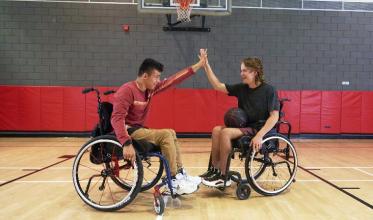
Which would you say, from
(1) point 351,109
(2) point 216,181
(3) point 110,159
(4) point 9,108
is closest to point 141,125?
(3) point 110,159

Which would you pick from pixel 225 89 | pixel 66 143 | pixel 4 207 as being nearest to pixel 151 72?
Answer: pixel 225 89

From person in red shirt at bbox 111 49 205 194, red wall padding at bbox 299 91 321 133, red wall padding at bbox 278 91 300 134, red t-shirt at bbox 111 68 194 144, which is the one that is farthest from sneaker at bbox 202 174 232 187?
red wall padding at bbox 299 91 321 133

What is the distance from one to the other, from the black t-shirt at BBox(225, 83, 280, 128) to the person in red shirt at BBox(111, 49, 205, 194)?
2.49 ft

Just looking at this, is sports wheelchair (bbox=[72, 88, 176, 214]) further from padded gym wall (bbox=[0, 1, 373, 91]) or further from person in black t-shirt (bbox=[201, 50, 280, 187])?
padded gym wall (bbox=[0, 1, 373, 91])

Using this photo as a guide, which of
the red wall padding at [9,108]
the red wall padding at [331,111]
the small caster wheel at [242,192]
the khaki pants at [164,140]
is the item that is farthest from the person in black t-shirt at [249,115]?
Answer: the red wall padding at [9,108]

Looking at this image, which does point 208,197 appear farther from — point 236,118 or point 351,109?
point 351,109

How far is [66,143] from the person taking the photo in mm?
6906

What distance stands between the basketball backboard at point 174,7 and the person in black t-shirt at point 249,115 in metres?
3.74

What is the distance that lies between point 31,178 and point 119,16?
503 cm

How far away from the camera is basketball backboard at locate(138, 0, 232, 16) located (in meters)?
6.72

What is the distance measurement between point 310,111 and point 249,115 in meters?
5.24

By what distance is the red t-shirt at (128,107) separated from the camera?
258 centimetres

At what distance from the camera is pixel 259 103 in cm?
317

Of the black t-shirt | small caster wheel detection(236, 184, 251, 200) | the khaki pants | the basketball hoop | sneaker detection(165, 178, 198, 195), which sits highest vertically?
the basketball hoop
